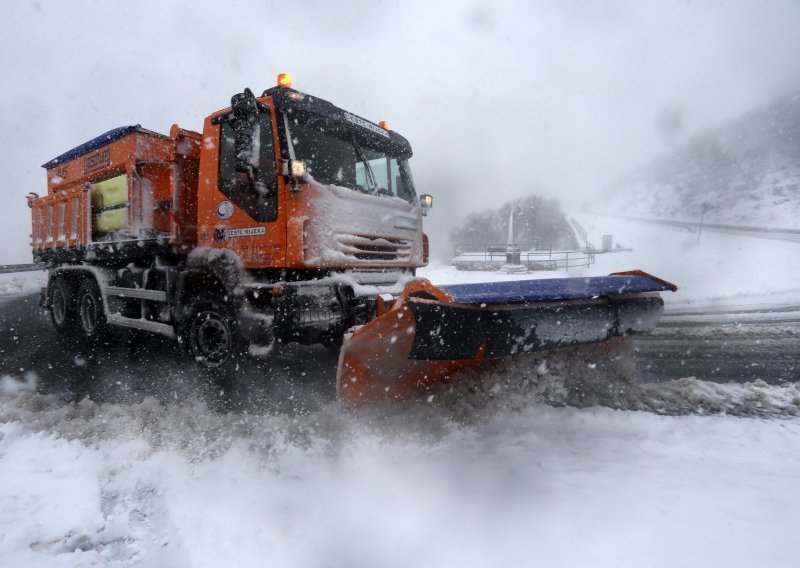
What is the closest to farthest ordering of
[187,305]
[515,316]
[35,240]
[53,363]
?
[515,316], [187,305], [53,363], [35,240]

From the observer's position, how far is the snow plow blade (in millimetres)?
2559

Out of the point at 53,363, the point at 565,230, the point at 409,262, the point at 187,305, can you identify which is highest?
→ the point at 565,230

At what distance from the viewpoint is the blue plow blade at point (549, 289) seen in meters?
2.59

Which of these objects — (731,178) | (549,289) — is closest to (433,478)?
(549,289)

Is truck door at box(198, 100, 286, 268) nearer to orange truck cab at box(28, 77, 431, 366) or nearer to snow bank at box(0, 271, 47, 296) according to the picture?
orange truck cab at box(28, 77, 431, 366)

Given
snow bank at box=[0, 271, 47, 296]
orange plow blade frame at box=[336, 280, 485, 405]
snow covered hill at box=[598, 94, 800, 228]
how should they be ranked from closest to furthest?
orange plow blade frame at box=[336, 280, 485, 405], snow bank at box=[0, 271, 47, 296], snow covered hill at box=[598, 94, 800, 228]

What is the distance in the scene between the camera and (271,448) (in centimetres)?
268

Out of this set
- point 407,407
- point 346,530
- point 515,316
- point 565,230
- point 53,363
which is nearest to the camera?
point 346,530

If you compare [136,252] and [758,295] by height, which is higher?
[136,252]

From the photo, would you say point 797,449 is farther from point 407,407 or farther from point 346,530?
point 346,530

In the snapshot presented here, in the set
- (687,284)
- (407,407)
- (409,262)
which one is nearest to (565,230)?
(687,284)

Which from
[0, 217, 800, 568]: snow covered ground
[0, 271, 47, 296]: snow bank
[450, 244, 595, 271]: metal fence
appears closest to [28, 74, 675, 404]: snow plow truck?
[0, 217, 800, 568]: snow covered ground

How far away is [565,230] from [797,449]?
3318 cm

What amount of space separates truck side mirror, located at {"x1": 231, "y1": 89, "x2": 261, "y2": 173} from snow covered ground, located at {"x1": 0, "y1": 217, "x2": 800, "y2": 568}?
2196mm
